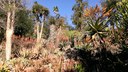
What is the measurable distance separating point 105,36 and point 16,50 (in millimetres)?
9084

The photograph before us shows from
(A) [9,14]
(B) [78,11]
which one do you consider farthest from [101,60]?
(B) [78,11]

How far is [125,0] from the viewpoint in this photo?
14.3 metres

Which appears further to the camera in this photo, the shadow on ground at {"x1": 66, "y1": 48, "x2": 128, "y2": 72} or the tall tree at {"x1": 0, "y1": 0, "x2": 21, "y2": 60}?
the tall tree at {"x1": 0, "y1": 0, "x2": 21, "y2": 60}

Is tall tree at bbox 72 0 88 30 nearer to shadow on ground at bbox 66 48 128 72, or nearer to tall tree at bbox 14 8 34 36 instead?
tall tree at bbox 14 8 34 36

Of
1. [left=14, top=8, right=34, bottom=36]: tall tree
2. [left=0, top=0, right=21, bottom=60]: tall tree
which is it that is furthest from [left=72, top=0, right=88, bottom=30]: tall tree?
[left=0, top=0, right=21, bottom=60]: tall tree

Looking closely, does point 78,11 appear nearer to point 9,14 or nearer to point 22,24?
point 22,24

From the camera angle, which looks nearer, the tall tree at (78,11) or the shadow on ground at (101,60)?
the shadow on ground at (101,60)

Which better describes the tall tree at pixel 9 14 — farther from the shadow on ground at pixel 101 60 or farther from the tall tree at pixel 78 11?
the tall tree at pixel 78 11

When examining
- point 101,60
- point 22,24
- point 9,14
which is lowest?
point 101,60

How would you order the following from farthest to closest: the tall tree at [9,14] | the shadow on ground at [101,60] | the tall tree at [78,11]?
the tall tree at [78,11] < the tall tree at [9,14] < the shadow on ground at [101,60]

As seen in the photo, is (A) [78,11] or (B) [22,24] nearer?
(B) [22,24]

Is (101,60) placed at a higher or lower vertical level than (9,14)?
lower

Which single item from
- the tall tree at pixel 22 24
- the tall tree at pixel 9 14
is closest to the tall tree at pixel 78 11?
the tall tree at pixel 22 24

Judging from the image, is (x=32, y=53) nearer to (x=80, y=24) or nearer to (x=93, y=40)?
(x=93, y=40)
